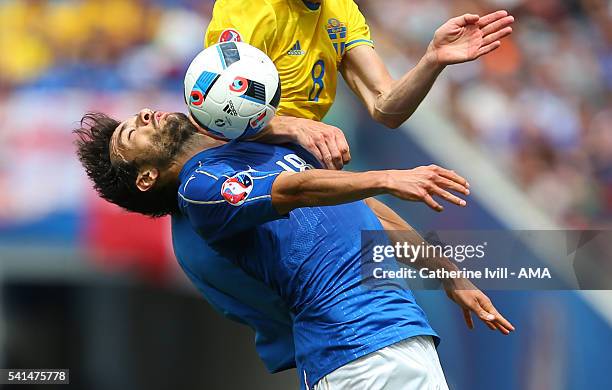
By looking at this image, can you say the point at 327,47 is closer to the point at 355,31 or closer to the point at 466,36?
the point at 355,31

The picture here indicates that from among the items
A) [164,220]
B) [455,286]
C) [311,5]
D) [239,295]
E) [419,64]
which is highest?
[311,5]

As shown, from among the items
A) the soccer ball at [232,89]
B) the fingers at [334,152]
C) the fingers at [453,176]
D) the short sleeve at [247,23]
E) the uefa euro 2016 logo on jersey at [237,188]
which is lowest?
the fingers at [453,176]

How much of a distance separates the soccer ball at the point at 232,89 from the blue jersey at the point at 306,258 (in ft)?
0.47

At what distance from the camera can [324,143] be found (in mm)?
4027

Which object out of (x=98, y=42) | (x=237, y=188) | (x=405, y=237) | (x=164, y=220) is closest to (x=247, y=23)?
(x=237, y=188)

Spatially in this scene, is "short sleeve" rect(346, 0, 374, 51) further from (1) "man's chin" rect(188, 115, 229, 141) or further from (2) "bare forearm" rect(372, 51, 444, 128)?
(1) "man's chin" rect(188, 115, 229, 141)

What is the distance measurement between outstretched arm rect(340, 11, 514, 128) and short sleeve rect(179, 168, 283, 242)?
41.8 inches

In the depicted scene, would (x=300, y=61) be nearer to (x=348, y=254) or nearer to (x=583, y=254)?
(x=348, y=254)

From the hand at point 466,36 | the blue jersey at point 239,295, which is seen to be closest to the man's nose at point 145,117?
the blue jersey at point 239,295

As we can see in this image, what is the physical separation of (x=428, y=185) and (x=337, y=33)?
1549 millimetres

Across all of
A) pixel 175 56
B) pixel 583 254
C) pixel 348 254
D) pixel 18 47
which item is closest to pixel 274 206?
pixel 348 254

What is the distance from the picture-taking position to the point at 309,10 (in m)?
4.40

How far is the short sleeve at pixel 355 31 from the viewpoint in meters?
4.69

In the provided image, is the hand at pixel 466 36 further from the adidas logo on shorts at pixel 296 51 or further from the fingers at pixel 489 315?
the fingers at pixel 489 315
